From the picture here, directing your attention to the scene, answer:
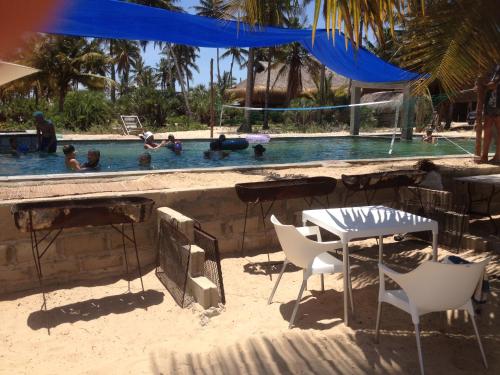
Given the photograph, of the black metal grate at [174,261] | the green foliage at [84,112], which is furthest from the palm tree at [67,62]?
the black metal grate at [174,261]

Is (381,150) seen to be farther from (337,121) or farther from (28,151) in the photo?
(337,121)

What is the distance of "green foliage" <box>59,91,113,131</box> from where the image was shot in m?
24.3

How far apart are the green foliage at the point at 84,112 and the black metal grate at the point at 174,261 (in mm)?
20752

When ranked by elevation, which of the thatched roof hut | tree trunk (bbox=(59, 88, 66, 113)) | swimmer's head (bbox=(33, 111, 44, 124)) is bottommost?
swimmer's head (bbox=(33, 111, 44, 124))

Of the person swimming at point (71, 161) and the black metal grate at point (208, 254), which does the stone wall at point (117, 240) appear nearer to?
the black metal grate at point (208, 254)

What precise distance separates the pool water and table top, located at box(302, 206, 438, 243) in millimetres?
8166

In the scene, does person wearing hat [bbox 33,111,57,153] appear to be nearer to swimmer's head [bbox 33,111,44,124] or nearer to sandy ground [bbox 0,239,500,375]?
swimmer's head [bbox 33,111,44,124]

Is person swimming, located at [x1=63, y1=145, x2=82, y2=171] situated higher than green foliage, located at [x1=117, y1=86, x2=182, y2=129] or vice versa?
green foliage, located at [x1=117, y1=86, x2=182, y2=129]

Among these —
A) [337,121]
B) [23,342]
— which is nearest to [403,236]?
[23,342]

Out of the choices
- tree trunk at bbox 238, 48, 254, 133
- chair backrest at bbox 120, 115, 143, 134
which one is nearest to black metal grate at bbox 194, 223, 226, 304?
chair backrest at bbox 120, 115, 143, 134

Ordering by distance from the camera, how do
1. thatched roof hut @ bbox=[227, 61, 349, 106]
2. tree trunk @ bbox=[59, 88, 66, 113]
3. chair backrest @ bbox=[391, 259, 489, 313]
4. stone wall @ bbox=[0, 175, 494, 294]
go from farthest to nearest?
thatched roof hut @ bbox=[227, 61, 349, 106] → tree trunk @ bbox=[59, 88, 66, 113] → stone wall @ bbox=[0, 175, 494, 294] → chair backrest @ bbox=[391, 259, 489, 313]

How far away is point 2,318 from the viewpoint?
4027mm

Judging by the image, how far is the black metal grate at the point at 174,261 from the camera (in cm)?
432

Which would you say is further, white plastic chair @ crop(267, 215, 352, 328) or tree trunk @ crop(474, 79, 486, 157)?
tree trunk @ crop(474, 79, 486, 157)
